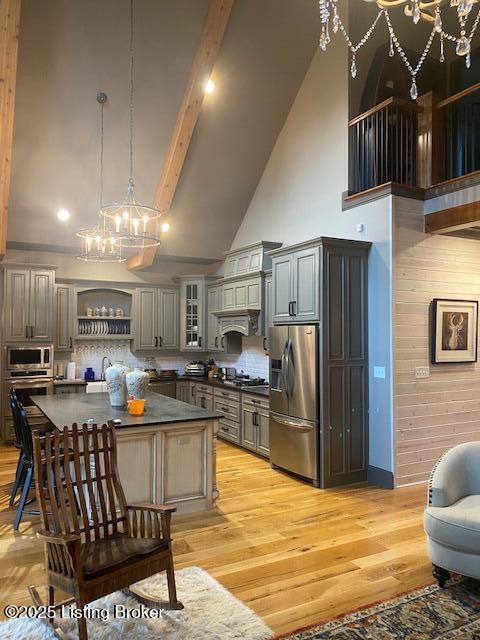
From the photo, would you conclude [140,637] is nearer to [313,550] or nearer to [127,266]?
[313,550]

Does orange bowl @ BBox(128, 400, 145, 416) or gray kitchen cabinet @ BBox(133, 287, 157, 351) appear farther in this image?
gray kitchen cabinet @ BBox(133, 287, 157, 351)

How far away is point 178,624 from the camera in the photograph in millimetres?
2713

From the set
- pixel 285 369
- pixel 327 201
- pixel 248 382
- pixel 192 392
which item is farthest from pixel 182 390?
pixel 327 201

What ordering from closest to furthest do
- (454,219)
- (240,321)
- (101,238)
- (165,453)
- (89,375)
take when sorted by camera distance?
1. (165,453)
2. (454,219)
3. (101,238)
4. (240,321)
5. (89,375)

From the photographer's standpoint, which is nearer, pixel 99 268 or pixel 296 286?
pixel 296 286

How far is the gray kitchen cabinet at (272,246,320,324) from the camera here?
17.4 ft

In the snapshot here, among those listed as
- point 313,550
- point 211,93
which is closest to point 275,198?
point 211,93

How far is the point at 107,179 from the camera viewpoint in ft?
23.3

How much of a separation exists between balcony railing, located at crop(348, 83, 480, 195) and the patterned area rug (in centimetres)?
401

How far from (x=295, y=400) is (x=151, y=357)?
4216mm

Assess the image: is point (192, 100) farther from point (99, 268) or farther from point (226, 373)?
point (226, 373)

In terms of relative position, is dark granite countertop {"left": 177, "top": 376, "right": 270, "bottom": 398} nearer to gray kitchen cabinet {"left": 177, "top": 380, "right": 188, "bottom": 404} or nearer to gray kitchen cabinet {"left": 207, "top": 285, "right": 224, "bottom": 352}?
gray kitchen cabinet {"left": 177, "top": 380, "right": 188, "bottom": 404}

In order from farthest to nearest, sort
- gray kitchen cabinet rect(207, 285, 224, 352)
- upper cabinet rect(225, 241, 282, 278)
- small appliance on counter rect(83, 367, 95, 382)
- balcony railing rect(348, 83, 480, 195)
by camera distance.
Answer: gray kitchen cabinet rect(207, 285, 224, 352) → small appliance on counter rect(83, 367, 95, 382) → upper cabinet rect(225, 241, 282, 278) → balcony railing rect(348, 83, 480, 195)

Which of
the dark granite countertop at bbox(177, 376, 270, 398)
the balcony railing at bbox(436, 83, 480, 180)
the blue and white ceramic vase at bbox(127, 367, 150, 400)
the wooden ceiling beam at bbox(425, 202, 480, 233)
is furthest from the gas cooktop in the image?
the balcony railing at bbox(436, 83, 480, 180)
